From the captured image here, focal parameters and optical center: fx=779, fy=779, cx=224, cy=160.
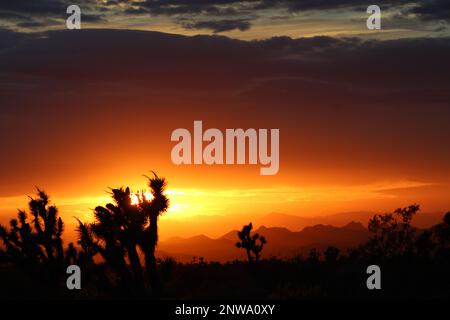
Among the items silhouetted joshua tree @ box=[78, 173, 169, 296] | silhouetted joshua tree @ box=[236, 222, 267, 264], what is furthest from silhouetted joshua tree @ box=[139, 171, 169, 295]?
silhouetted joshua tree @ box=[236, 222, 267, 264]

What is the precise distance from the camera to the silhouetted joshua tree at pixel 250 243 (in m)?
33.1

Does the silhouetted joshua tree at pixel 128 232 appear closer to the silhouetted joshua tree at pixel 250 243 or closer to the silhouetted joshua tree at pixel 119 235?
the silhouetted joshua tree at pixel 119 235

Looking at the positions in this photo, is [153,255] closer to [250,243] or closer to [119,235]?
[119,235]

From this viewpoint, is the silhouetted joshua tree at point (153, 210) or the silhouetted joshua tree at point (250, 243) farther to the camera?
the silhouetted joshua tree at point (250, 243)

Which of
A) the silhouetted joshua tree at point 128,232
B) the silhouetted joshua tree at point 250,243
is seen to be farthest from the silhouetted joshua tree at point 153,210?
the silhouetted joshua tree at point 250,243

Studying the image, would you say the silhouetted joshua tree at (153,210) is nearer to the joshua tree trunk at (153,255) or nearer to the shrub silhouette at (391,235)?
the joshua tree trunk at (153,255)

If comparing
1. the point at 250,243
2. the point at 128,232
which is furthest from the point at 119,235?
the point at 250,243

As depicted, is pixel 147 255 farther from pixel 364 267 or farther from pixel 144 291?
pixel 364 267

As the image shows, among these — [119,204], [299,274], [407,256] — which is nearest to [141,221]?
[119,204]

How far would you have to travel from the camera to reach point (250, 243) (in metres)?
33.9

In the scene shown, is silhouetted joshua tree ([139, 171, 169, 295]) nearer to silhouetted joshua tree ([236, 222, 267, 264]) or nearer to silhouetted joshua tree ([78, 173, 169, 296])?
silhouetted joshua tree ([78, 173, 169, 296])

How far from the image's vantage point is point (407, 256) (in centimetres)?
3128

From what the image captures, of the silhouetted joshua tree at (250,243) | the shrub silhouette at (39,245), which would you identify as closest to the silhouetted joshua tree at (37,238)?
the shrub silhouette at (39,245)

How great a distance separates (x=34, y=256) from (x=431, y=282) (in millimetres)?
13237
